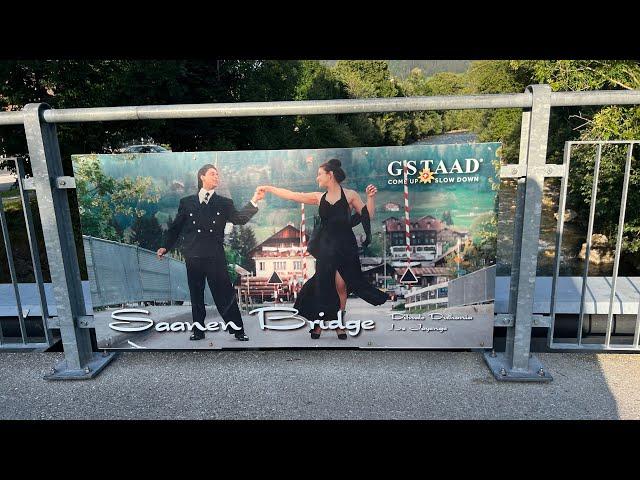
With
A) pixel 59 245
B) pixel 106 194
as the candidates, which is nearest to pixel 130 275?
pixel 59 245

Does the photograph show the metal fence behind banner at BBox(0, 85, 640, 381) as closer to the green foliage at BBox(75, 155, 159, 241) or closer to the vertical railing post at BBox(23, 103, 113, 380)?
the vertical railing post at BBox(23, 103, 113, 380)

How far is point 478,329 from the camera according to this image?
3.71m

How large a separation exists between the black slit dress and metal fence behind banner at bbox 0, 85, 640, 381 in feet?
2.35

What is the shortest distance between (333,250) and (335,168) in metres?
0.63

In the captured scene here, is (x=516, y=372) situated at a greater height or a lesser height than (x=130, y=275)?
lesser

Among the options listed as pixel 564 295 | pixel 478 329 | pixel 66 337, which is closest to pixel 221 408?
pixel 66 337

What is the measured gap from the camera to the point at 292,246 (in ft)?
12.2

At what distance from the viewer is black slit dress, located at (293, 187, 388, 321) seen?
3.63 m

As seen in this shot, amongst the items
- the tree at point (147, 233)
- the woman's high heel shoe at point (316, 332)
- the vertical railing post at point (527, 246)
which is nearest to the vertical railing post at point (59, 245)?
the tree at point (147, 233)

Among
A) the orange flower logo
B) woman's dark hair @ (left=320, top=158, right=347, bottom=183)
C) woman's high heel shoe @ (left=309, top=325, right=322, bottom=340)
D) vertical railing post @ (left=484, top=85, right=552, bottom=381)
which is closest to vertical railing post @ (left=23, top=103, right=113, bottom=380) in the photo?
woman's high heel shoe @ (left=309, top=325, right=322, bottom=340)

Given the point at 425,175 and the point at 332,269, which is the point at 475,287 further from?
the point at 332,269

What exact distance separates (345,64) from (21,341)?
112 feet

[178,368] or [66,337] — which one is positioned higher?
[66,337]

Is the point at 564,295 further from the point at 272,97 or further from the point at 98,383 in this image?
the point at 272,97
